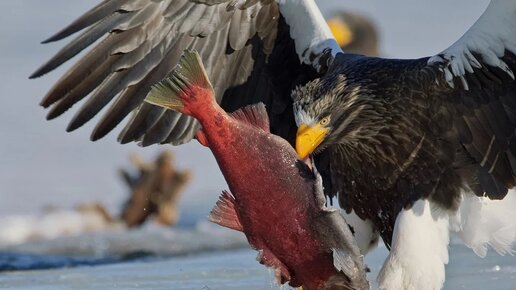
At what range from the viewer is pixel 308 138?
630 centimetres

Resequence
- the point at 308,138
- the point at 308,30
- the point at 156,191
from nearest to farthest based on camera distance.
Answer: the point at 308,138, the point at 308,30, the point at 156,191

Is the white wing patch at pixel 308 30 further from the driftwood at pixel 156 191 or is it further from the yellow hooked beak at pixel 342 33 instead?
the yellow hooked beak at pixel 342 33

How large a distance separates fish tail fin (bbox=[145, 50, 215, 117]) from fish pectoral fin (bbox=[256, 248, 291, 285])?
0.61 metres

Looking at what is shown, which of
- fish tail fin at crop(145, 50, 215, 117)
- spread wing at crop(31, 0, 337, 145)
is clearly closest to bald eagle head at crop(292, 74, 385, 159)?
spread wing at crop(31, 0, 337, 145)

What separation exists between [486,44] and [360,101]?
24.7 inches

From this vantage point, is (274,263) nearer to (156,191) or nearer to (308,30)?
(308,30)

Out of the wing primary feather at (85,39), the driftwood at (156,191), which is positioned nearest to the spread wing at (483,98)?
the wing primary feather at (85,39)

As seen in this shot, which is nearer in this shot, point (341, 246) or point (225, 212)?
point (341, 246)

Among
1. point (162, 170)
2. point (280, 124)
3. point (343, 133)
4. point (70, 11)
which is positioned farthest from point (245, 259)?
point (70, 11)

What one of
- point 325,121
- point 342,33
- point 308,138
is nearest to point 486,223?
point 325,121

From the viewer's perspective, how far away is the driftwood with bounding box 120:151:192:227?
11.0 m

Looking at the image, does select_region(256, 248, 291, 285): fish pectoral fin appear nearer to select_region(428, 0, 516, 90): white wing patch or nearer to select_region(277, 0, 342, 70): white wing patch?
select_region(428, 0, 516, 90): white wing patch

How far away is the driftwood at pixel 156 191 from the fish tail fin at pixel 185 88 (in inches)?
219

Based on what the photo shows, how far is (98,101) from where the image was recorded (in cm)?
722
